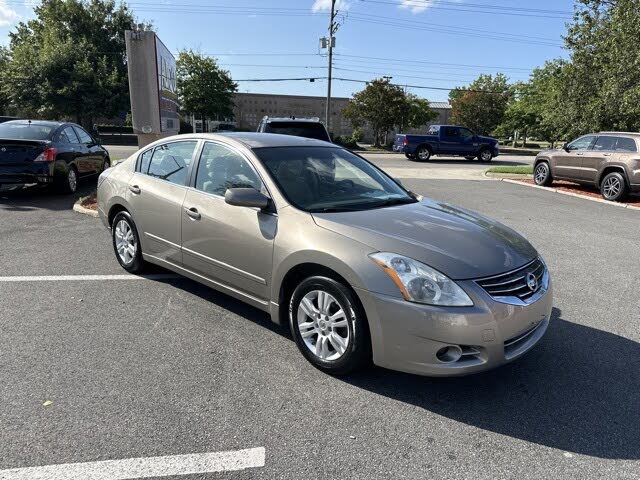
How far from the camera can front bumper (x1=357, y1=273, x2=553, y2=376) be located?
9.23ft

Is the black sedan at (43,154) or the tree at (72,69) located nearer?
the black sedan at (43,154)

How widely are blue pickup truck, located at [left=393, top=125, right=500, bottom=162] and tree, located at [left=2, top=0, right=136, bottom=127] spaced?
22561 millimetres

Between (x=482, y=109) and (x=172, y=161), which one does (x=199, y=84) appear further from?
(x=172, y=161)

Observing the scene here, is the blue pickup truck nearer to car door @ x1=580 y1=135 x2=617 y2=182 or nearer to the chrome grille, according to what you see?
car door @ x1=580 y1=135 x2=617 y2=182

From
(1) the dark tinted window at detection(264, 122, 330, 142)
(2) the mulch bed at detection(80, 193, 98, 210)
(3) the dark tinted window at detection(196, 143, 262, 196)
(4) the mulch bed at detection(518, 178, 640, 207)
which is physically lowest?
(4) the mulch bed at detection(518, 178, 640, 207)

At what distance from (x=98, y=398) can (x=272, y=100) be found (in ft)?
211

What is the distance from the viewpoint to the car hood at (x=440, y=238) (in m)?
2.99

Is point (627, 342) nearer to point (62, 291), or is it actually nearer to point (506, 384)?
point (506, 384)

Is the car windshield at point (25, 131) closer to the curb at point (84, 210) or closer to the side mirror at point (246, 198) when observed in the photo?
the curb at point (84, 210)

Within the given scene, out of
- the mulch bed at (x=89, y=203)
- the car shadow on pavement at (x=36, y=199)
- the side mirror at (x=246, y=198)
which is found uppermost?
the side mirror at (x=246, y=198)

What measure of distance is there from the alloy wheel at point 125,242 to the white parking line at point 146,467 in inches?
118

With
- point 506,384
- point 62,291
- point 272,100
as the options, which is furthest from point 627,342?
point 272,100

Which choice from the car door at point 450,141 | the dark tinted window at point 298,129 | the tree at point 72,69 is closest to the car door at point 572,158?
the dark tinted window at point 298,129

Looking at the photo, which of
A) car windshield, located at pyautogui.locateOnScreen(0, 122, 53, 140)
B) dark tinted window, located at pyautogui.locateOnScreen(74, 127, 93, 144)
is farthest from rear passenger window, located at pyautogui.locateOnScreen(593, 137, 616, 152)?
car windshield, located at pyautogui.locateOnScreen(0, 122, 53, 140)
